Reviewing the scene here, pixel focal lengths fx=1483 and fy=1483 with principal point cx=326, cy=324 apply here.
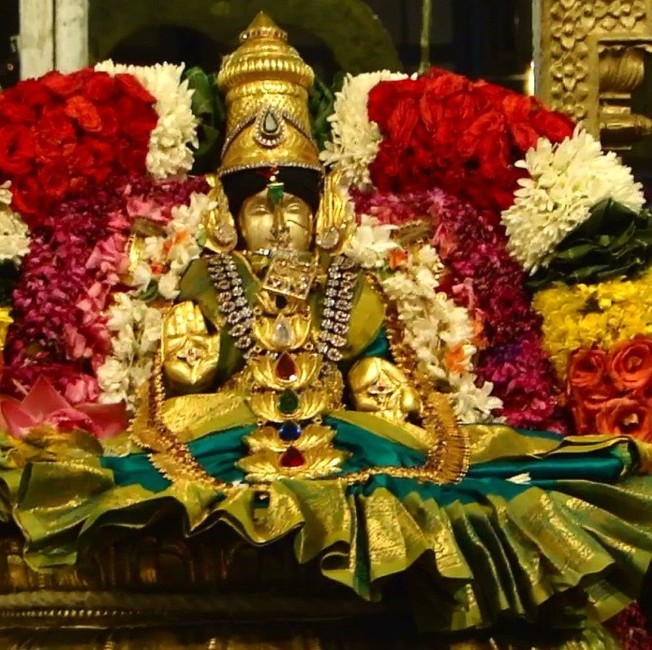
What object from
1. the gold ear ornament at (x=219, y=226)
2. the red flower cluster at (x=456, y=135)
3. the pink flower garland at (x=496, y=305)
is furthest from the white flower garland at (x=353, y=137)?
the gold ear ornament at (x=219, y=226)

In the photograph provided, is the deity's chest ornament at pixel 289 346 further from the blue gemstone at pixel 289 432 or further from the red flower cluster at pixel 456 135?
the red flower cluster at pixel 456 135

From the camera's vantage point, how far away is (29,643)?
6.65 feet

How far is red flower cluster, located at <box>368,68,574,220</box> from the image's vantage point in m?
2.58

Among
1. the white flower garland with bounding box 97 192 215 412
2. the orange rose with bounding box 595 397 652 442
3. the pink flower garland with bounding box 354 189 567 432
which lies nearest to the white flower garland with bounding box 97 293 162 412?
the white flower garland with bounding box 97 192 215 412

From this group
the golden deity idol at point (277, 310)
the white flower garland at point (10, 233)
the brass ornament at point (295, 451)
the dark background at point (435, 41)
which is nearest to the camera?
the brass ornament at point (295, 451)

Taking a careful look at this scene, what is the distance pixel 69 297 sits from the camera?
8.16ft

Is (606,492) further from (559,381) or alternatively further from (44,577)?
(44,577)

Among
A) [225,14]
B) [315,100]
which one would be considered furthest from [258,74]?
[225,14]

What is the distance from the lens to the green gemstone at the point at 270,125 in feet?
8.09

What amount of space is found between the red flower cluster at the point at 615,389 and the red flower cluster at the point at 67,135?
0.85 meters

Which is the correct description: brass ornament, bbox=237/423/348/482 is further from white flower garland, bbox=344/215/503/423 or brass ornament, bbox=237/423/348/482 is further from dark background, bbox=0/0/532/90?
dark background, bbox=0/0/532/90

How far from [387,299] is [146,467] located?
61 cm

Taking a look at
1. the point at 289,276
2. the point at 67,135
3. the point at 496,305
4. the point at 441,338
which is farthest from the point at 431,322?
the point at 67,135

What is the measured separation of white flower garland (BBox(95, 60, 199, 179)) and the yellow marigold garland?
0.70 m
